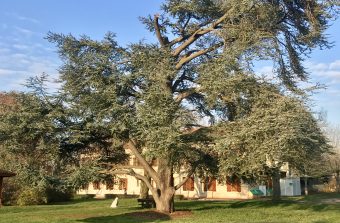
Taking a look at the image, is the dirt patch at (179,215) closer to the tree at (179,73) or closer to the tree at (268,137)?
the tree at (179,73)

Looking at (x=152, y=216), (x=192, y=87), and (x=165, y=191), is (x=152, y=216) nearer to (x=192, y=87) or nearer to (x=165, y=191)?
(x=165, y=191)

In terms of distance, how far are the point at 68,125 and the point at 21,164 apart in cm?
281

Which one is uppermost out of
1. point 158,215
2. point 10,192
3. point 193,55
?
point 193,55

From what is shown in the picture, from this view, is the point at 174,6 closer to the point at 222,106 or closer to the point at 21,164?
the point at 222,106

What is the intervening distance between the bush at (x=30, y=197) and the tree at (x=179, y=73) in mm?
17152

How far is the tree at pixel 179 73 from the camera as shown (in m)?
19.6

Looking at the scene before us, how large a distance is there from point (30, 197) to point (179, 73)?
21259 millimetres

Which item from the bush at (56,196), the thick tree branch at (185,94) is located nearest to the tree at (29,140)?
the thick tree branch at (185,94)

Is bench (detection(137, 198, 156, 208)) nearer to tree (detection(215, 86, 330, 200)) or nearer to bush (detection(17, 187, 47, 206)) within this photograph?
tree (detection(215, 86, 330, 200))

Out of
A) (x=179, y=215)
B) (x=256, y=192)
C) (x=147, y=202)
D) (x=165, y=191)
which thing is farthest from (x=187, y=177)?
(x=256, y=192)

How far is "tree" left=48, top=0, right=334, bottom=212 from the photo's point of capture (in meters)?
19.6

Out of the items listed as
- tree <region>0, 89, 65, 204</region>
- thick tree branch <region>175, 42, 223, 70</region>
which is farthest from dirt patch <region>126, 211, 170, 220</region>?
thick tree branch <region>175, 42, 223, 70</region>

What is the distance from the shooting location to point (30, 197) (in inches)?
1496

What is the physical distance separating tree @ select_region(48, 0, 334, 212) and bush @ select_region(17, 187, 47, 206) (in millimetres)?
17152
